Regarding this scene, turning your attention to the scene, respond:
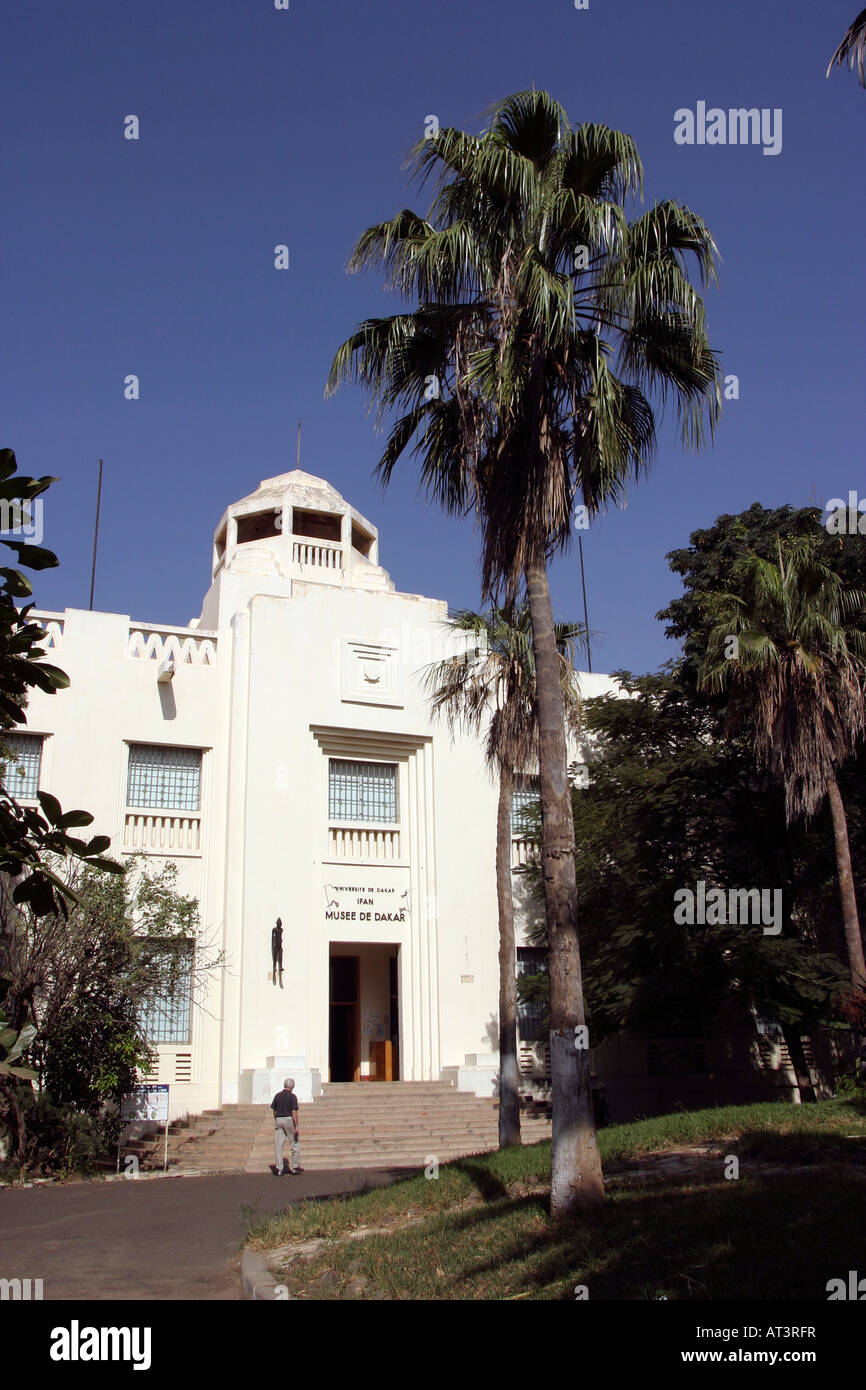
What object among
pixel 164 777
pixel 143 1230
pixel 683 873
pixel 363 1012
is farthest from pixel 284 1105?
pixel 683 873

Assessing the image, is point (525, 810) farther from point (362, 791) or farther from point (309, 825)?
point (309, 825)

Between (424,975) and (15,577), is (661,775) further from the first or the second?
(15,577)

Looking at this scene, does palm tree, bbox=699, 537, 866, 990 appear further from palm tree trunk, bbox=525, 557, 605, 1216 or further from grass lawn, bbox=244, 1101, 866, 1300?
palm tree trunk, bbox=525, 557, 605, 1216

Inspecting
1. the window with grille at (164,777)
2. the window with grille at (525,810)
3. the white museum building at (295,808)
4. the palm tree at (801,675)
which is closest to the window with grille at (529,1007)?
the white museum building at (295,808)

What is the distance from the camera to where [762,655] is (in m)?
18.5

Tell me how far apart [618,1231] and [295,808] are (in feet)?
60.5

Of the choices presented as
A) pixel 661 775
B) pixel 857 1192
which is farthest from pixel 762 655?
pixel 857 1192

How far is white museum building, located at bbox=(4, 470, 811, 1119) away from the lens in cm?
2441

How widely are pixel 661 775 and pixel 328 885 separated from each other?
7927 millimetres

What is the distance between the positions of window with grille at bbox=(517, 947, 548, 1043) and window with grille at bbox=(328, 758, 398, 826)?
4705 millimetres

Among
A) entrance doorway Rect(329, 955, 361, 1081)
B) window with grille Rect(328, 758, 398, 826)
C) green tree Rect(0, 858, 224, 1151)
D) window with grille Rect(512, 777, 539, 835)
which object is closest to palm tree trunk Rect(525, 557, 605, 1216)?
green tree Rect(0, 858, 224, 1151)

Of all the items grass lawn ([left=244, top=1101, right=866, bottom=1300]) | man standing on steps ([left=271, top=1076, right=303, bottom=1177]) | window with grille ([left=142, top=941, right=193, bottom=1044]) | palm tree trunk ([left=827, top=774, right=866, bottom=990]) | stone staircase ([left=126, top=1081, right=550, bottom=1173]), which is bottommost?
stone staircase ([left=126, top=1081, right=550, bottom=1173])

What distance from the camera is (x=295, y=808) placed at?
85.3ft

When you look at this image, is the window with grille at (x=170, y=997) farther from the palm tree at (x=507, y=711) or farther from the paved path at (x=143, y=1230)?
the palm tree at (x=507, y=711)
